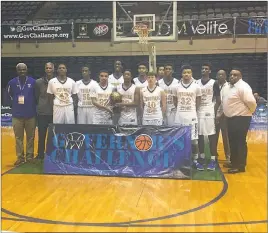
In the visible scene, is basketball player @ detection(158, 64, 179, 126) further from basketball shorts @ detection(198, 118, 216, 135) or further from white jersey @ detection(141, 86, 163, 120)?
basketball shorts @ detection(198, 118, 216, 135)

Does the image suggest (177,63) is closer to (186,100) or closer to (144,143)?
(186,100)

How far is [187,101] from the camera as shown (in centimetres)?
485

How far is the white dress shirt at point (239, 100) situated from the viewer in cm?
470

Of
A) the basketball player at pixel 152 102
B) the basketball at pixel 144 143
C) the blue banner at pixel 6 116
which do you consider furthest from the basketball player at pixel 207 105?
the blue banner at pixel 6 116

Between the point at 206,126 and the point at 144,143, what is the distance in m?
1.04

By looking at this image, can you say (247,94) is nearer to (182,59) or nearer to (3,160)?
(3,160)

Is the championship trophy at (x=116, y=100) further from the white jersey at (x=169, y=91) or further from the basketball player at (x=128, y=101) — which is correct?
the white jersey at (x=169, y=91)

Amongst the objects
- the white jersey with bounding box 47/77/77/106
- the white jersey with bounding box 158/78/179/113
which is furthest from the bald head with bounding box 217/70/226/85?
the white jersey with bounding box 47/77/77/106

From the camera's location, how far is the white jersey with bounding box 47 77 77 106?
5207 millimetres

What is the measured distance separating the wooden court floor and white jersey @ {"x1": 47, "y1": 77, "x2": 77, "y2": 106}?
46.7 inches

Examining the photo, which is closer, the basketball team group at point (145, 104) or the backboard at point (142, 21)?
the basketball team group at point (145, 104)

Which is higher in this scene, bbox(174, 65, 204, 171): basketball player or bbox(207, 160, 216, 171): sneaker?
bbox(174, 65, 204, 171): basketball player

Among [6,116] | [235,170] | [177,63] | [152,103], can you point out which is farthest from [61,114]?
[6,116]

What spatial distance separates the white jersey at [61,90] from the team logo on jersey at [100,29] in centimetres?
485
